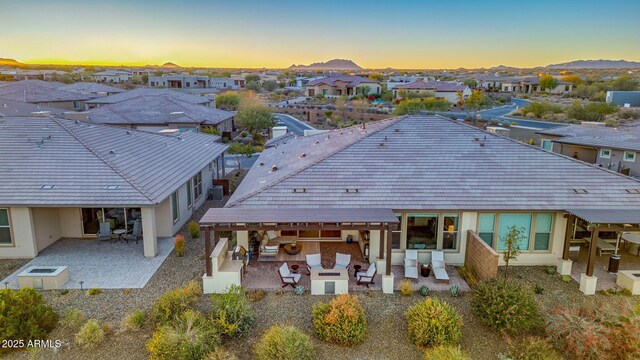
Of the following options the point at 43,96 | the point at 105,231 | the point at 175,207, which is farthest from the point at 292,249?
the point at 43,96

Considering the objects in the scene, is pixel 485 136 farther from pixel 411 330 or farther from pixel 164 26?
pixel 164 26

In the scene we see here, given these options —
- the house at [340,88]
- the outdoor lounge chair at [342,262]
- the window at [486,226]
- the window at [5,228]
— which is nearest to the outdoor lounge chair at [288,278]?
the outdoor lounge chair at [342,262]

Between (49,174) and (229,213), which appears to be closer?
(229,213)

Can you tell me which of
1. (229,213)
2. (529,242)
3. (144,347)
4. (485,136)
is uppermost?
(485,136)

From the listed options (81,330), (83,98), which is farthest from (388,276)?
(83,98)

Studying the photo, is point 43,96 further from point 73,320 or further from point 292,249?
point 73,320
